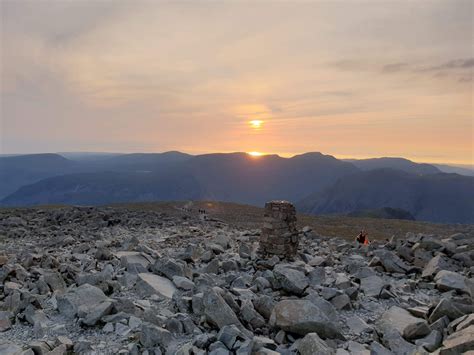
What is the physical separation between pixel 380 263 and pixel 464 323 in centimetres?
665

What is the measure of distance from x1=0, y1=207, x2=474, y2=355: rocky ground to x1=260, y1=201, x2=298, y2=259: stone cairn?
547 millimetres

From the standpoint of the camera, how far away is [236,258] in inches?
562

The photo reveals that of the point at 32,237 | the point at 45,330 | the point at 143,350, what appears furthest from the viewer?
the point at 32,237

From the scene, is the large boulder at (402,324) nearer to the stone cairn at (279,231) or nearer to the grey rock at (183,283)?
the stone cairn at (279,231)

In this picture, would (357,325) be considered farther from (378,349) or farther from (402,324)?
(378,349)

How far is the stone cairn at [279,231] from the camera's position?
14.3 metres

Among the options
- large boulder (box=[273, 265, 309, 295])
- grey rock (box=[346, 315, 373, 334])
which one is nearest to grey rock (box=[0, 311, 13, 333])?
large boulder (box=[273, 265, 309, 295])

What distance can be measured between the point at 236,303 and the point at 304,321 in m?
1.83

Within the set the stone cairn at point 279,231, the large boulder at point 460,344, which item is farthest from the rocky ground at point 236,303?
the stone cairn at point 279,231

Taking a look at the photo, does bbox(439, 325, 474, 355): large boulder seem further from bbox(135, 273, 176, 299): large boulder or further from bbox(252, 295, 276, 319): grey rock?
bbox(135, 273, 176, 299): large boulder

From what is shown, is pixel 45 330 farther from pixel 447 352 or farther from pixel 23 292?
pixel 447 352

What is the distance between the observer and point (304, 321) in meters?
8.17

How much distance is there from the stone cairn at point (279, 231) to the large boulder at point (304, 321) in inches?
228

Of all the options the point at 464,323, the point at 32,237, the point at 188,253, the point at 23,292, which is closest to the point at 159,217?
the point at 32,237
